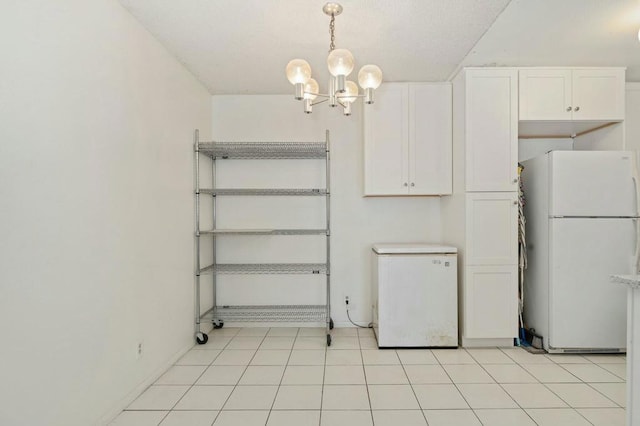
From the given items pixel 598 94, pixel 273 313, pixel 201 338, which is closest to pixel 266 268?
pixel 273 313

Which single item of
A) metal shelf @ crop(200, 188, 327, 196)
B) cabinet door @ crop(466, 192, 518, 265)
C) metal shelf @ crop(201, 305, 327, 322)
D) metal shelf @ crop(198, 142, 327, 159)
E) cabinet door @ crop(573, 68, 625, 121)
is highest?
cabinet door @ crop(573, 68, 625, 121)

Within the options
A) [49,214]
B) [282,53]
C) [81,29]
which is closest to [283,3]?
[282,53]

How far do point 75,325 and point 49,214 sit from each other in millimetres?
530

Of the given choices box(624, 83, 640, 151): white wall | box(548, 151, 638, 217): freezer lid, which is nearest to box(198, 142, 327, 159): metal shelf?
box(548, 151, 638, 217): freezer lid

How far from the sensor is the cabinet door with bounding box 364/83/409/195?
9.86 ft

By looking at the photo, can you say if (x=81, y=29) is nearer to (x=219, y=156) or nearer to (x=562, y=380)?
(x=219, y=156)

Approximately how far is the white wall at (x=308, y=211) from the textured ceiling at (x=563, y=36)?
4.30ft

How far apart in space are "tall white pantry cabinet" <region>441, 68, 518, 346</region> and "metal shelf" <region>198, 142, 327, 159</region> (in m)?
1.28

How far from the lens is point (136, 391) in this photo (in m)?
2.02

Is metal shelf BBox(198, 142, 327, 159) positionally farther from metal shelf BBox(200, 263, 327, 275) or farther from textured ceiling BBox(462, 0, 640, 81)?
textured ceiling BBox(462, 0, 640, 81)

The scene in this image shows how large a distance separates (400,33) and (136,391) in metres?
2.80

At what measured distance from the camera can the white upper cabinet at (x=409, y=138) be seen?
2994 mm

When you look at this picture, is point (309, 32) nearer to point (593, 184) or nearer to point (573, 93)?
point (573, 93)

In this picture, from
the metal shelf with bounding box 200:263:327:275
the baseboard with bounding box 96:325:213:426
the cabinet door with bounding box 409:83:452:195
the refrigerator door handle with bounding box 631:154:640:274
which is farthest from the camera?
the metal shelf with bounding box 200:263:327:275
